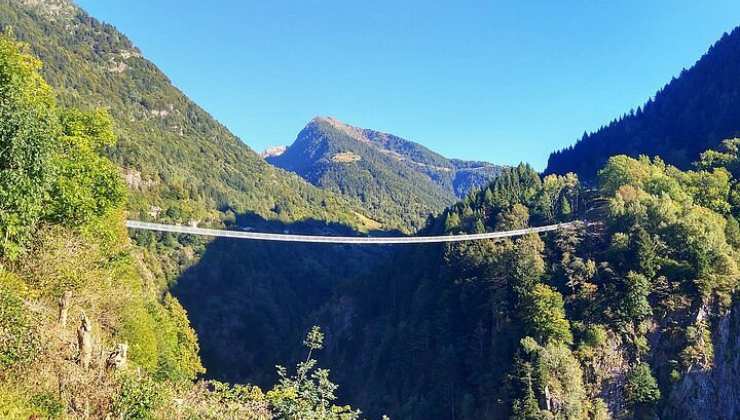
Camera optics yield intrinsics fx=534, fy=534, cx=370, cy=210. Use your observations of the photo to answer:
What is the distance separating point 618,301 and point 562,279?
15.8 feet

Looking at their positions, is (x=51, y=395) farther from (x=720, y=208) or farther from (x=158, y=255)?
(x=158, y=255)

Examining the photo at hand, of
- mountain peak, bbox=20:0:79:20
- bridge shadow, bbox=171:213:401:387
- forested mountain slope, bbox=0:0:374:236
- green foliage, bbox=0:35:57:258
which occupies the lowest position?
bridge shadow, bbox=171:213:401:387

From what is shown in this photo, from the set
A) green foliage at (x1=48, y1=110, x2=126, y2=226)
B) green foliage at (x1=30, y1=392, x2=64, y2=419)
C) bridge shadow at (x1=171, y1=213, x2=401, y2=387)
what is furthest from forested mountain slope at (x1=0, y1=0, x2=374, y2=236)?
green foliage at (x1=30, y1=392, x2=64, y2=419)

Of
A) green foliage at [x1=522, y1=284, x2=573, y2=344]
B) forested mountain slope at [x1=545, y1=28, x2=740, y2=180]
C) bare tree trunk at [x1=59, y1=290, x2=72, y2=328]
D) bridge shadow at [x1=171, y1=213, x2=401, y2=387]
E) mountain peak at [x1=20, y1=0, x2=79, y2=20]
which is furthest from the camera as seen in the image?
mountain peak at [x1=20, y1=0, x2=79, y2=20]

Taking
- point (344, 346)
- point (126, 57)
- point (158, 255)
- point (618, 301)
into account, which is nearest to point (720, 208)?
point (618, 301)

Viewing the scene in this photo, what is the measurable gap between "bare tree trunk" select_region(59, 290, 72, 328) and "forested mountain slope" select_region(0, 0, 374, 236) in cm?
7372

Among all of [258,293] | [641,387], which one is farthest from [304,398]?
[258,293]

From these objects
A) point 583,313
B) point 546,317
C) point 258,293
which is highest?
point 583,313

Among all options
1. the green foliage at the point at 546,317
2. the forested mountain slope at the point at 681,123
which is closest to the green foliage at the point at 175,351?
the green foliage at the point at 546,317

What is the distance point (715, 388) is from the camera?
123 feet

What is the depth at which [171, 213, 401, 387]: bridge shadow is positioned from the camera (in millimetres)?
86562

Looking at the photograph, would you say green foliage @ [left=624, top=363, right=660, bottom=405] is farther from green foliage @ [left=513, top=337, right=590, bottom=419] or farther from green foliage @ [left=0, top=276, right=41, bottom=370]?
green foliage @ [left=0, top=276, right=41, bottom=370]

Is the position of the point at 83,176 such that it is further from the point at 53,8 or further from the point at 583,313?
the point at 53,8

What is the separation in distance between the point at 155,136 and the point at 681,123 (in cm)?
11544
